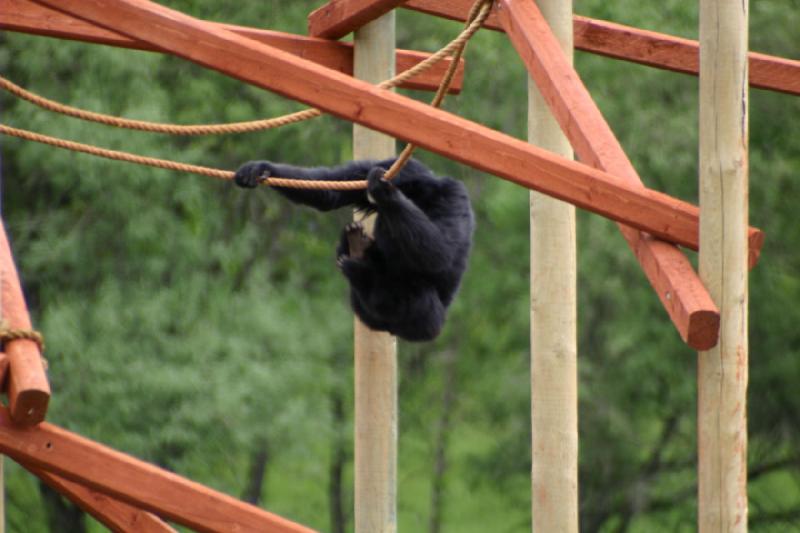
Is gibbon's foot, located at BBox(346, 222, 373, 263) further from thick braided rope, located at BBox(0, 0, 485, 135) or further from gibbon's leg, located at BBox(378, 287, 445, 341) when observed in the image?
thick braided rope, located at BBox(0, 0, 485, 135)

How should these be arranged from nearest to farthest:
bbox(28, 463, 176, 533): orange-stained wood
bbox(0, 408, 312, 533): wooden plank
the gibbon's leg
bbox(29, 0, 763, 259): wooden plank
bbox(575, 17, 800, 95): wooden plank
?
bbox(0, 408, 312, 533): wooden plank
bbox(29, 0, 763, 259): wooden plank
bbox(28, 463, 176, 533): orange-stained wood
the gibbon's leg
bbox(575, 17, 800, 95): wooden plank

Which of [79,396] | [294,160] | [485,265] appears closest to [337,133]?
[294,160]

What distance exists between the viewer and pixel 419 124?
4918 mm

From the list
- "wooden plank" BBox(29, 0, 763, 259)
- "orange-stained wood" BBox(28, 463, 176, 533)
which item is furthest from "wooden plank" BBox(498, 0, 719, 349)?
"orange-stained wood" BBox(28, 463, 176, 533)

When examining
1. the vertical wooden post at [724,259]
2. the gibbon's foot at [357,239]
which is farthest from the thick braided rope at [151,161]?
the vertical wooden post at [724,259]

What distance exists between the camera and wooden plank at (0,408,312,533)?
4277mm

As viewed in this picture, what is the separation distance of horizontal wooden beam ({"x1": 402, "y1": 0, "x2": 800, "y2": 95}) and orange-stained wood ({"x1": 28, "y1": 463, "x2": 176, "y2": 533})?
8.73 ft

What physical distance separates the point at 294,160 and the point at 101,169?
9.26 feet

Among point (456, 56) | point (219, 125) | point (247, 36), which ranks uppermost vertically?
point (247, 36)

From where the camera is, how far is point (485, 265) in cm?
1647

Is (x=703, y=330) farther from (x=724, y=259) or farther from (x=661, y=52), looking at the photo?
(x=661, y=52)

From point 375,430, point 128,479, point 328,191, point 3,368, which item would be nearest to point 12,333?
point 3,368

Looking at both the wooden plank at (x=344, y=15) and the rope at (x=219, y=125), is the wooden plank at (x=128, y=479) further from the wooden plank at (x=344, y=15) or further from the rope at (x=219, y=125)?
the wooden plank at (x=344, y=15)

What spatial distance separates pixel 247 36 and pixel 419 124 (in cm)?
226
